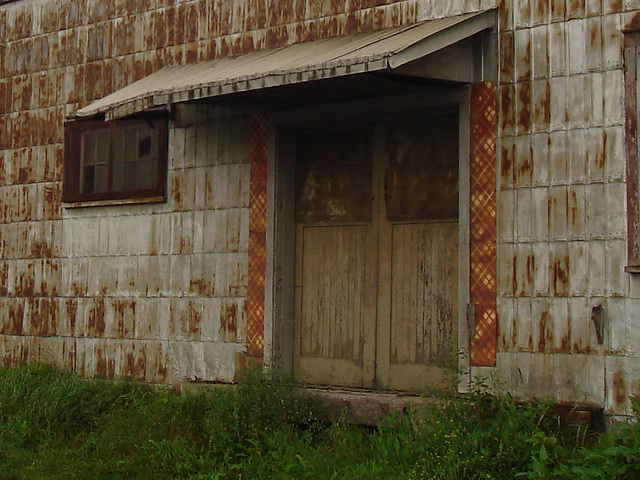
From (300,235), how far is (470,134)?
7.09ft

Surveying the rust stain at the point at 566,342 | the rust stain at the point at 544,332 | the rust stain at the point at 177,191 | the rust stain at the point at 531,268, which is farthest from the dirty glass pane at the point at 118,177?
the rust stain at the point at 566,342

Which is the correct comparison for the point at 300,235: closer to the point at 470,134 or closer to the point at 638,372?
the point at 470,134

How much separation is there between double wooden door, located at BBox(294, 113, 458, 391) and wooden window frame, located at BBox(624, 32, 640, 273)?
5.58 ft

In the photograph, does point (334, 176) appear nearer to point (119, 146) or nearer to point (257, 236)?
point (257, 236)

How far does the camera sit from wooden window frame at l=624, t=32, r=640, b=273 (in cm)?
754

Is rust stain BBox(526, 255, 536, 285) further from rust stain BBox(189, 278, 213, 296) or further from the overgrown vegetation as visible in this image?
rust stain BBox(189, 278, 213, 296)

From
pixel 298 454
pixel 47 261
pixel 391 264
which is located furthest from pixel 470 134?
pixel 47 261

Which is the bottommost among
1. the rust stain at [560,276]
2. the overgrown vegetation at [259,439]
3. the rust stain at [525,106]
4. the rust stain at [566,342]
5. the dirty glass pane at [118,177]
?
the overgrown vegetation at [259,439]

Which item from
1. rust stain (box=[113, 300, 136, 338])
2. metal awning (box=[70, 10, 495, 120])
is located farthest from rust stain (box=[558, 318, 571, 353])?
rust stain (box=[113, 300, 136, 338])

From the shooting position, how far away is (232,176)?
10.1 meters

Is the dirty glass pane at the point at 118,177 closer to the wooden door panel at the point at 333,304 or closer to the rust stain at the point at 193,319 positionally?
the rust stain at the point at 193,319

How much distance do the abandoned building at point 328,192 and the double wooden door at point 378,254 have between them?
20 mm

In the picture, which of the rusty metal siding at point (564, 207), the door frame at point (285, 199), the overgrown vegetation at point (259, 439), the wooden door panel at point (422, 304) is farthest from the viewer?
the door frame at point (285, 199)

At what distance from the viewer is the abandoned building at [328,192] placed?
7.85 m
